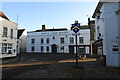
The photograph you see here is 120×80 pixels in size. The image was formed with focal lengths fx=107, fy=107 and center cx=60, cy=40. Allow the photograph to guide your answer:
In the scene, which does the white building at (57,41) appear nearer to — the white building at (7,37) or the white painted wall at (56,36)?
the white painted wall at (56,36)

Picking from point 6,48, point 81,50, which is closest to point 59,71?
point 6,48

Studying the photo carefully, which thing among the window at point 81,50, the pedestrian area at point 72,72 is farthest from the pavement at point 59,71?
the window at point 81,50

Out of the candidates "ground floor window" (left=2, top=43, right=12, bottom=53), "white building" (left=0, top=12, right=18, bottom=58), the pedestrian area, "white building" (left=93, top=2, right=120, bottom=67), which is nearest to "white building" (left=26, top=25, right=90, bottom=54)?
Answer: "white building" (left=0, top=12, right=18, bottom=58)

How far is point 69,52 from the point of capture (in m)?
34.0

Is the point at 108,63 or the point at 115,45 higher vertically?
the point at 115,45

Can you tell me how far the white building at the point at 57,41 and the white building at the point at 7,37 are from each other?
49.9 feet

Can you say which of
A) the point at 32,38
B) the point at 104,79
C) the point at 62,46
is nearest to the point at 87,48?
the point at 62,46

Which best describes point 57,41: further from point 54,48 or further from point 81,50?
point 81,50

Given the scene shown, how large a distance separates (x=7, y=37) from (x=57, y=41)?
1796 centimetres

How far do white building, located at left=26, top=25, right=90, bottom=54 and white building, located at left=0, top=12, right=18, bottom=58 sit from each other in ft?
49.9

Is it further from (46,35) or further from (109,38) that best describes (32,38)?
(109,38)

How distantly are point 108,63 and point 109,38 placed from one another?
9.15ft

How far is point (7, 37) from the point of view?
20203 mm

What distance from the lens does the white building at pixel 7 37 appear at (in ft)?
62.5
